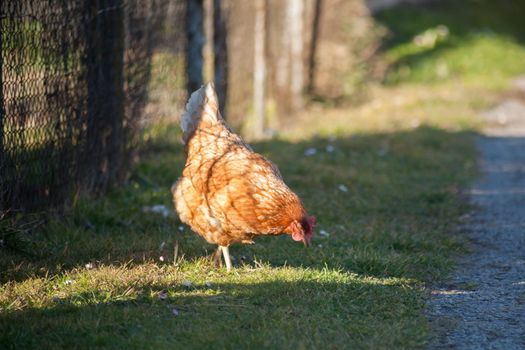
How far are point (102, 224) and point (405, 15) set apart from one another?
2129 centimetres

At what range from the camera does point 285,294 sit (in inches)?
198

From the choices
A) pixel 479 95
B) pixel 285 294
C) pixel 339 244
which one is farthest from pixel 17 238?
pixel 479 95

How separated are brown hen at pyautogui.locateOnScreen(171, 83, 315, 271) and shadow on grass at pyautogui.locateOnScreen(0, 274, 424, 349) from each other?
15.7 inches

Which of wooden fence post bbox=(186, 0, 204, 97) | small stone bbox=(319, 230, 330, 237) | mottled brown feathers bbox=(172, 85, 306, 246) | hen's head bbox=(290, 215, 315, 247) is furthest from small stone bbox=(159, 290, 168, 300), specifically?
wooden fence post bbox=(186, 0, 204, 97)

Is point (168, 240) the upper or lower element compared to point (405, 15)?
lower

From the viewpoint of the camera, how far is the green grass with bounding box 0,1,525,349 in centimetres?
441

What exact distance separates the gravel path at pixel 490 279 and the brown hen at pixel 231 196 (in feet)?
3.67

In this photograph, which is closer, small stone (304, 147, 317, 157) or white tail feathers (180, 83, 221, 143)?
white tail feathers (180, 83, 221, 143)

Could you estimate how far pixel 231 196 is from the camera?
531cm

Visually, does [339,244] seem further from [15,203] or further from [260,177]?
[15,203]

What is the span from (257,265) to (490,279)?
175 centimetres

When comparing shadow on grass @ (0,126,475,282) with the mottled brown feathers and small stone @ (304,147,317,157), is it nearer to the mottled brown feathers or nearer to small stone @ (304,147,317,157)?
small stone @ (304,147,317,157)

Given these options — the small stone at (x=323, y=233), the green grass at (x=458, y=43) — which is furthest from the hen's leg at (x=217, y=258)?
the green grass at (x=458, y=43)

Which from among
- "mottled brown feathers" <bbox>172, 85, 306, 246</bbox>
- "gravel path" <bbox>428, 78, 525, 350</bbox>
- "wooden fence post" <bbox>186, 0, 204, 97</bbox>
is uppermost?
"wooden fence post" <bbox>186, 0, 204, 97</bbox>
